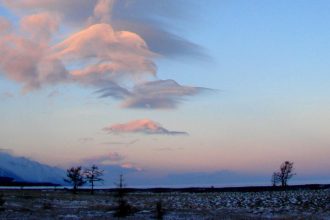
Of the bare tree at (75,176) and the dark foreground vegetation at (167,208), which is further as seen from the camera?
the bare tree at (75,176)

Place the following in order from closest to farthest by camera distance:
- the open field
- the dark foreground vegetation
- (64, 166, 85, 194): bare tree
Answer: the open field → the dark foreground vegetation → (64, 166, 85, 194): bare tree

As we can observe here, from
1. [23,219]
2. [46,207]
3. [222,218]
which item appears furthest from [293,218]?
[46,207]

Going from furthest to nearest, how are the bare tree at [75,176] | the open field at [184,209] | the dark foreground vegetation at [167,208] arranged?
the bare tree at [75,176] < the dark foreground vegetation at [167,208] < the open field at [184,209]

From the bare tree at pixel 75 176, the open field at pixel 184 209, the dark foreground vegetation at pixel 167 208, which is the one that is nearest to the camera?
the open field at pixel 184 209

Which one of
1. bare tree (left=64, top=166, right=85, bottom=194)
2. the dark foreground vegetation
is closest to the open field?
the dark foreground vegetation

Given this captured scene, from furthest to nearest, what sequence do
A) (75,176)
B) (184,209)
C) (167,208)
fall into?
(75,176), (167,208), (184,209)

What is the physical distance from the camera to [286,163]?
138 m

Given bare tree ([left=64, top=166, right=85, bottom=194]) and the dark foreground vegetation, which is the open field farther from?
bare tree ([left=64, top=166, right=85, bottom=194])

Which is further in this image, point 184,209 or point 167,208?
point 167,208

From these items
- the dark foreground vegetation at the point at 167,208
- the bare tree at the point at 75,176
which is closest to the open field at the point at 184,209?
the dark foreground vegetation at the point at 167,208

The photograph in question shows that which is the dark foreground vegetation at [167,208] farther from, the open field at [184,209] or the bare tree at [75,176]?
the bare tree at [75,176]

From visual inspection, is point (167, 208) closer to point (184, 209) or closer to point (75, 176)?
point (184, 209)

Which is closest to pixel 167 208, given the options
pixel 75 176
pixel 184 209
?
pixel 184 209

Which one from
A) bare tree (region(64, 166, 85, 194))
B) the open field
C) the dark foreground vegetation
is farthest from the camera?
bare tree (region(64, 166, 85, 194))
